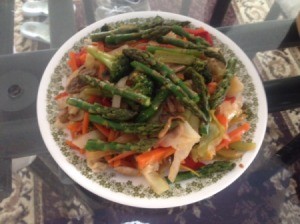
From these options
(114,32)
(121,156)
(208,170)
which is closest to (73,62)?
(114,32)

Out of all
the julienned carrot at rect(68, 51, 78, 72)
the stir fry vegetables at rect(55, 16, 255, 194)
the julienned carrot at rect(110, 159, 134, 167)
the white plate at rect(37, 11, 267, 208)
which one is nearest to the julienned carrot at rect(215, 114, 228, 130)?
the stir fry vegetables at rect(55, 16, 255, 194)

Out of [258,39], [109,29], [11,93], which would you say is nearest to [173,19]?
[109,29]

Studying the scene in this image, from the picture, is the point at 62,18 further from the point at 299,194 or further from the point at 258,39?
the point at 299,194

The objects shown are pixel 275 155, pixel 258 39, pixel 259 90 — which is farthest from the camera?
pixel 275 155

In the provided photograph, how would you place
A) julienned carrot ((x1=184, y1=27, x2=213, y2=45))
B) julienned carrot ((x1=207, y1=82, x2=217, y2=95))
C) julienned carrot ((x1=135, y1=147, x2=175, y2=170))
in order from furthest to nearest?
julienned carrot ((x1=184, y1=27, x2=213, y2=45)), julienned carrot ((x1=207, y1=82, x2=217, y2=95)), julienned carrot ((x1=135, y1=147, x2=175, y2=170))

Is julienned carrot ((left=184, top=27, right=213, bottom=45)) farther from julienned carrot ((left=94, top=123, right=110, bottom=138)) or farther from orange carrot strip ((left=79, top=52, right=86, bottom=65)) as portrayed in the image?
julienned carrot ((left=94, top=123, right=110, bottom=138))

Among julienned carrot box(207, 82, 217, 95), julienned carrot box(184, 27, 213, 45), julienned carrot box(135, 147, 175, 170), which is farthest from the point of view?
julienned carrot box(184, 27, 213, 45)

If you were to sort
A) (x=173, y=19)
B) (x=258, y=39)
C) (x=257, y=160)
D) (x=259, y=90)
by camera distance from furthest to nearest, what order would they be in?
(x=257, y=160)
(x=258, y=39)
(x=173, y=19)
(x=259, y=90)
